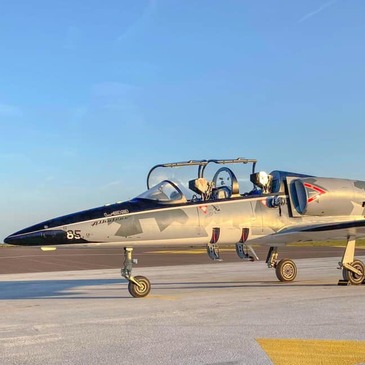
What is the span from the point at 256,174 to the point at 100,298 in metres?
5.09

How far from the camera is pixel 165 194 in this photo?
12.4 meters

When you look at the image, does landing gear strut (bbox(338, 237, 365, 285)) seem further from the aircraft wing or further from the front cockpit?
the front cockpit

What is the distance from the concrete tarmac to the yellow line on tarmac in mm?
11

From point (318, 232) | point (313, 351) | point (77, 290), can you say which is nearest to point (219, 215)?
point (318, 232)

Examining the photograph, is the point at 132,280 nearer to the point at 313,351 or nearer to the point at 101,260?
the point at 313,351

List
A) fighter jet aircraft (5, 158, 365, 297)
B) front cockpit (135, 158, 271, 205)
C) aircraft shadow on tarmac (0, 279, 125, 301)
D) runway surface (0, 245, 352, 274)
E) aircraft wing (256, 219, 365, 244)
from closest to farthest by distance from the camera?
fighter jet aircraft (5, 158, 365, 297) → front cockpit (135, 158, 271, 205) → aircraft wing (256, 219, 365, 244) → aircraft shadow on tarmac (0, 279, 125, 301) → runway surface (0, 245, 352, 274)

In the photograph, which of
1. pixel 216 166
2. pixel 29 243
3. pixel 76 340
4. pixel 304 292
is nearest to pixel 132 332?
pixel 76 340

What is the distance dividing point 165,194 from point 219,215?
1429mm

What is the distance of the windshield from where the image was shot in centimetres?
1233

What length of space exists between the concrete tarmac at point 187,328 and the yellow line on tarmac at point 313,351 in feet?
0.04

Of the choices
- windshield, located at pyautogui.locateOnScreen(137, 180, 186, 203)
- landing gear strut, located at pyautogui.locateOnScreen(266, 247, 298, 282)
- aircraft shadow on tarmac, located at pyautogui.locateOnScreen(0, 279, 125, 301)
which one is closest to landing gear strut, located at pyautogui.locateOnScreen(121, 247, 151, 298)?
aircraft shadow on tarmac, located at pyautogui.locateOnScreen(0, 279, 125, 301)

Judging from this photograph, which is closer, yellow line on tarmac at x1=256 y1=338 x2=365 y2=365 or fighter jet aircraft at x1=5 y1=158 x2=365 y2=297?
yellow line on tarmac at x1=256 y1=338 x2=365 y2=365

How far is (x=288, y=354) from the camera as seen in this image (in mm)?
5734

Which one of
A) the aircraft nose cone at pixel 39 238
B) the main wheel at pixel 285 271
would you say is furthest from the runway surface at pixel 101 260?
the aircraft nose cone at pixel 39 238
